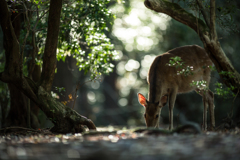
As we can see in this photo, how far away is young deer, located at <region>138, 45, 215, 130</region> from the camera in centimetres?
831

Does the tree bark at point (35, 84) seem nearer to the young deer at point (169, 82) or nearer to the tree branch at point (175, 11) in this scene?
the young deer at point (169, 82)

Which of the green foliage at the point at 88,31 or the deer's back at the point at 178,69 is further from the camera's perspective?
the deer's back at the point at 178,69

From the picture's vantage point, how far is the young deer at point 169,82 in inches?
327

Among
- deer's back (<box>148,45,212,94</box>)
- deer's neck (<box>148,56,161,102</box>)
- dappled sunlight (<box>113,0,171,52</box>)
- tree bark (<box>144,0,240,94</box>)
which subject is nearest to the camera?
tree bark (<box>144,0,240,94</box>)

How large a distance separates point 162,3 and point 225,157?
483cm

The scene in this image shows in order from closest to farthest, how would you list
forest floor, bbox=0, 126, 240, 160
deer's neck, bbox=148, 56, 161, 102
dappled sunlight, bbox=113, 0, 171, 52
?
forest floor, bbox=0, 126, 240, 160 → deer's neck, bbox=148, 56, 161, 102 → dappled sunlight, bbox=113, 0, 171, 52

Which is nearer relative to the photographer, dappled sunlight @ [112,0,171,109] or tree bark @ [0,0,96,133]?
tree bark @ [0,0,96,133]

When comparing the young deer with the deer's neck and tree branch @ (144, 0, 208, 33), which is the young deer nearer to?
the deer's neck

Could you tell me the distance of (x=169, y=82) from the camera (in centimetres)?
933

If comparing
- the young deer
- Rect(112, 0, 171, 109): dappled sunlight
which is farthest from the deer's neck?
Rect(112, 0, 171, 109): dappled sunlight

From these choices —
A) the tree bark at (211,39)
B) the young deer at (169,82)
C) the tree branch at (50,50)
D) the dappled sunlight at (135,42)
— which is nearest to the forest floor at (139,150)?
the tree bark at (211,39)

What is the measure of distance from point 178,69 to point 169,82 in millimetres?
510

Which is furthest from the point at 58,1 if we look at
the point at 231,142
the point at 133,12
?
the point at 133,12

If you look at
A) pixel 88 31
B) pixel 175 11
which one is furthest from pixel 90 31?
pixel 175 11
